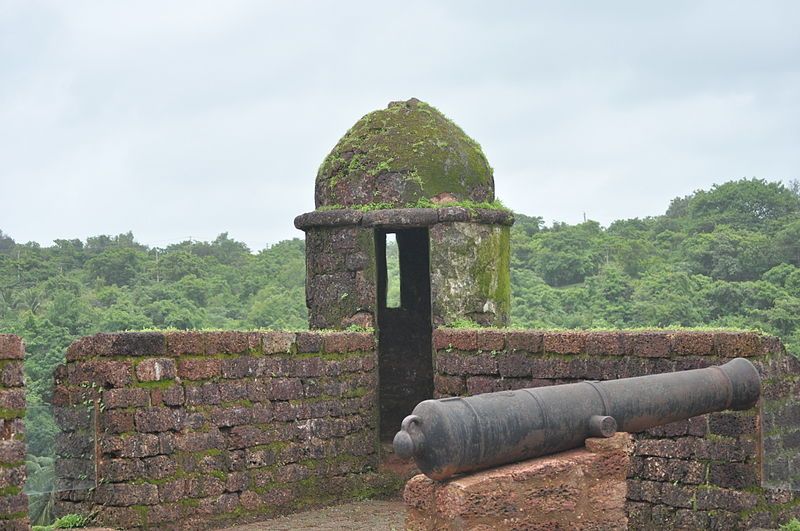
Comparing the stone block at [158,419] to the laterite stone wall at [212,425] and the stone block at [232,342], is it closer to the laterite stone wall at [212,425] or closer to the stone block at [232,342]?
the laterite stone wall at [212,425]

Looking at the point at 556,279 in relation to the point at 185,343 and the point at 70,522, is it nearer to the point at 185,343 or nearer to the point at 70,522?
the point at 185,343

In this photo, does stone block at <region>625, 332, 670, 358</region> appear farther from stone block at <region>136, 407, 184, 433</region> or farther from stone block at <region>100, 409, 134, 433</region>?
stone block at <region>100, 409, 134, 433</region>

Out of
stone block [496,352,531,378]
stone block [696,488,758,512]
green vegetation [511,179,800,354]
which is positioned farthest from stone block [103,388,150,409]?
green vegetation [511,179,800,354]

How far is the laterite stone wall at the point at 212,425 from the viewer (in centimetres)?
825

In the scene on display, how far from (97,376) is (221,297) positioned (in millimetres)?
19703

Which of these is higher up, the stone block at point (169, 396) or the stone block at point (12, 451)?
the stone block at point (169, 396)

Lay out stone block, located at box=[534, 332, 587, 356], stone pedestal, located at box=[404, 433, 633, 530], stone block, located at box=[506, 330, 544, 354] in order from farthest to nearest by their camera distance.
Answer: stone block, located at box=[506, 330, 544, 354] → stone block, located at box=[534, 332, 587, 356] → stone pedestal, located at box=[404, 433, 633, 530]

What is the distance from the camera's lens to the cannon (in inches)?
208

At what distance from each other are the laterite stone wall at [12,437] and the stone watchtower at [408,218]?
4509mm

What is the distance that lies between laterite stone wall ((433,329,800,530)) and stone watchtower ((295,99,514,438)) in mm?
2286

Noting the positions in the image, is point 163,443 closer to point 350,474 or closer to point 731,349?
point 350,474

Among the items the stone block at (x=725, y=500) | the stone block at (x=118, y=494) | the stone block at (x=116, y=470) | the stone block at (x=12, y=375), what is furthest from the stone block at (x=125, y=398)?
the stone block at (x=725, y=500)

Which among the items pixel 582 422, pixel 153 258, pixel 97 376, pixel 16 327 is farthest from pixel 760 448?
pixel 153 258

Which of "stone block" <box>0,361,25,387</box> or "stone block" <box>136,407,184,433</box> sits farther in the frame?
"stone block" <box>136,407,184,433</box>
